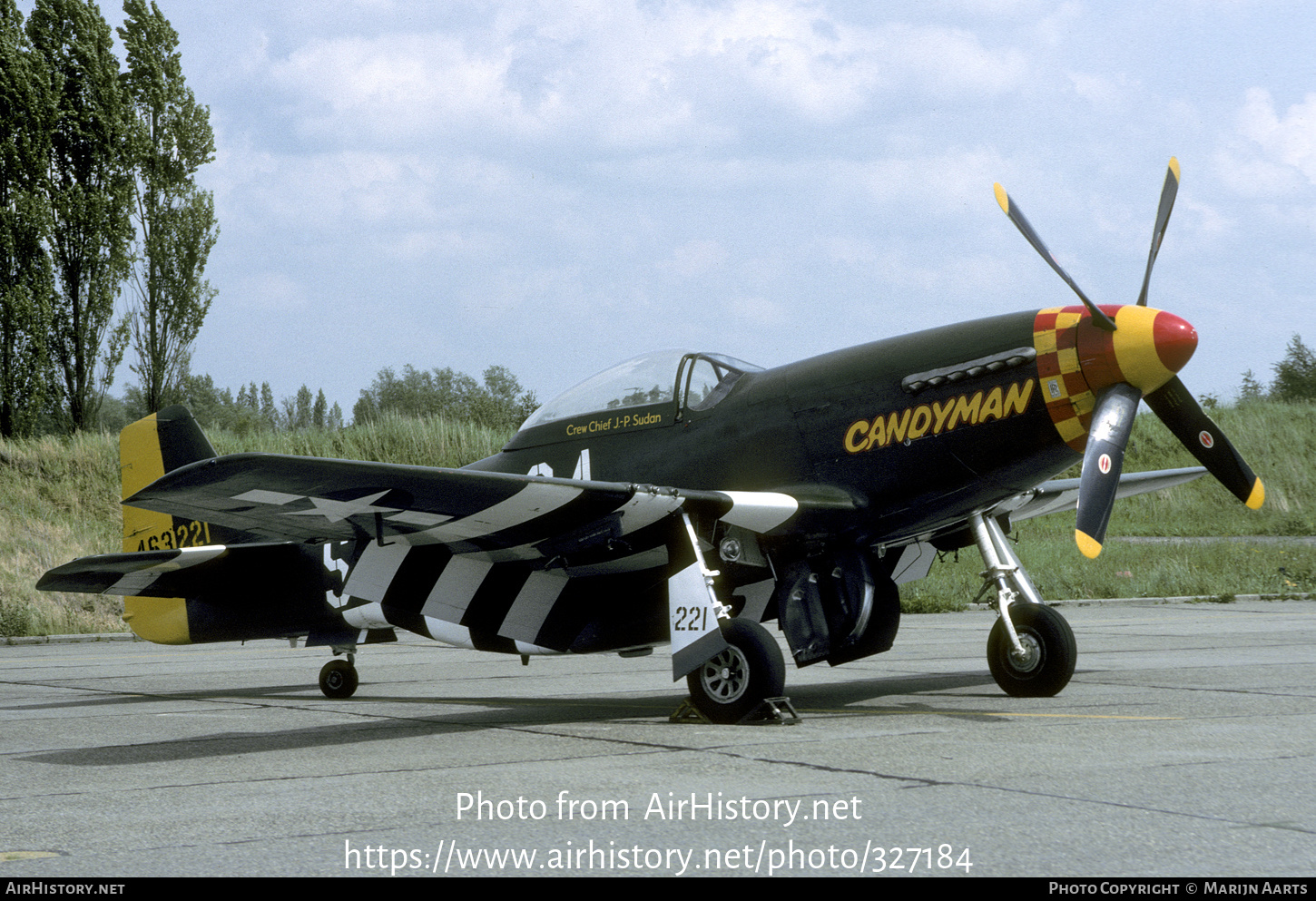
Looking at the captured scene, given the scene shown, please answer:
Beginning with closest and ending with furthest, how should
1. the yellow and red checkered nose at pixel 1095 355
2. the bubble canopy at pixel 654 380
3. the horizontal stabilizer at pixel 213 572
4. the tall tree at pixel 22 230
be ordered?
1. the yellow and red checkered nose at pixel 1095 355
2. the bubble canopy at pixel 654 380
3. the horizontal stabilizer at pixel 213 572
4. the tall tree at pixel 22 230

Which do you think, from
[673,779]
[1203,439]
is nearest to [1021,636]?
[1203,439]

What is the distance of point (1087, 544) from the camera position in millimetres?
6156

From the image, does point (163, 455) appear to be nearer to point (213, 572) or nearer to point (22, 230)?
point (213, 572)

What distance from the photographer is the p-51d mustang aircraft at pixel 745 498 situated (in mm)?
6434

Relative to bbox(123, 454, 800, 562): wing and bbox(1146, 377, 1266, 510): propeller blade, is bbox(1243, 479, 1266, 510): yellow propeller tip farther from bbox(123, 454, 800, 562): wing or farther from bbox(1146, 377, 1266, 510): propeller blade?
bbox(123, 454, 800, 562): wing

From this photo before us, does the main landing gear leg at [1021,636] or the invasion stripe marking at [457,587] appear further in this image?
the invasion stripe marking at [457,587]

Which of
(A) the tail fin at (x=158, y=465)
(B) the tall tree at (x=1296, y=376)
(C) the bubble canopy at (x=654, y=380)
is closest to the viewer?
Answer: (C) the bubble canopy at (x=654, y=380)

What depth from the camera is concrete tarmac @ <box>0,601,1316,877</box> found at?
3.43m

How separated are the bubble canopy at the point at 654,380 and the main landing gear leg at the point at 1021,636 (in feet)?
6.45

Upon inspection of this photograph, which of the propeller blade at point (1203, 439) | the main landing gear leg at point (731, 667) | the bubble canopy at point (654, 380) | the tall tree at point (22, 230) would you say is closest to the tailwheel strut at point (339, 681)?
the bubble canopy at point (654, 380)

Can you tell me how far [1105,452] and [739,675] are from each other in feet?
7.95

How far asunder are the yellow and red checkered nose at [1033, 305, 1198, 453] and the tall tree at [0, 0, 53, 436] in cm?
2655

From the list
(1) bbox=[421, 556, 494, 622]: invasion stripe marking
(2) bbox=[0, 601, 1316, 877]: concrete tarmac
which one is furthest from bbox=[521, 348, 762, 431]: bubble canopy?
(2) bbox=[0, 601, 1316, 877]: concrete tarmac

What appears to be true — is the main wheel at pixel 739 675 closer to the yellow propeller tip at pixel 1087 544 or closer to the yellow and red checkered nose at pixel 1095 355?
the yellow propeller tip at pixel 1087 544
